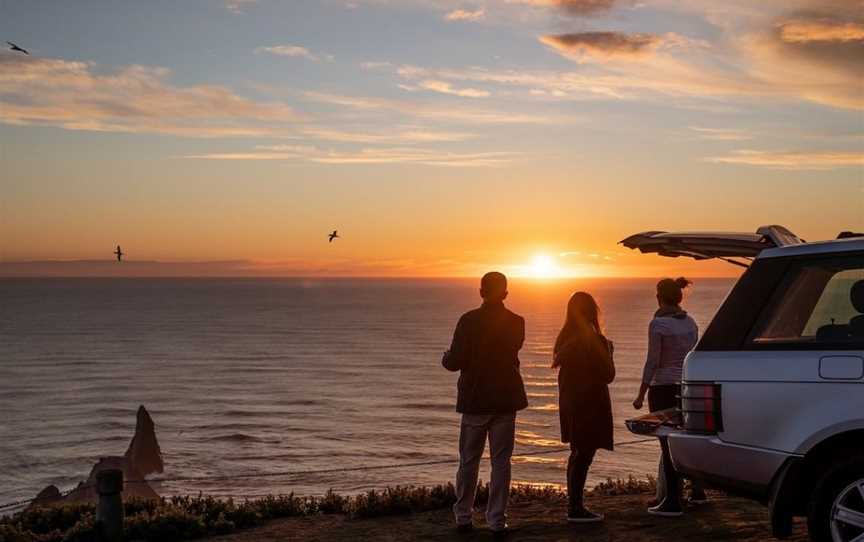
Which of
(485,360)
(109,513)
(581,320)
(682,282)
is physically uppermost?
(682,282)

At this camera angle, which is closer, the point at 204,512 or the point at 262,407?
the point at 204,512

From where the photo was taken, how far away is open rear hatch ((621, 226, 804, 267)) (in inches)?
283

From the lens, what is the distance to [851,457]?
6.01 meters

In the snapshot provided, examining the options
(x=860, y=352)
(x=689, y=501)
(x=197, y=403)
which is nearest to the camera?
(x=860, y=352)

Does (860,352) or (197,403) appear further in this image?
(197,403)

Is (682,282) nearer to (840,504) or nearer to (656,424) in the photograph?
(656,424)

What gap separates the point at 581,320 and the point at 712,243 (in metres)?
1.64

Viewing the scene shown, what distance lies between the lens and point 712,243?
790 cm

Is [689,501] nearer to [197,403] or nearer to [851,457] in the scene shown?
[851,457]

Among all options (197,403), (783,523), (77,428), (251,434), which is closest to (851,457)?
(783,523)

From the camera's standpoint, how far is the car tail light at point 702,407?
6.50 metres

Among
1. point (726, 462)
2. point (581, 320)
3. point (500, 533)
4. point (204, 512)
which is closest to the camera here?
point (726, 462)

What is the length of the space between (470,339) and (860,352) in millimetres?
3621

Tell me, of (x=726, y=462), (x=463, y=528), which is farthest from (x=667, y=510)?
(x=726, y=462)
